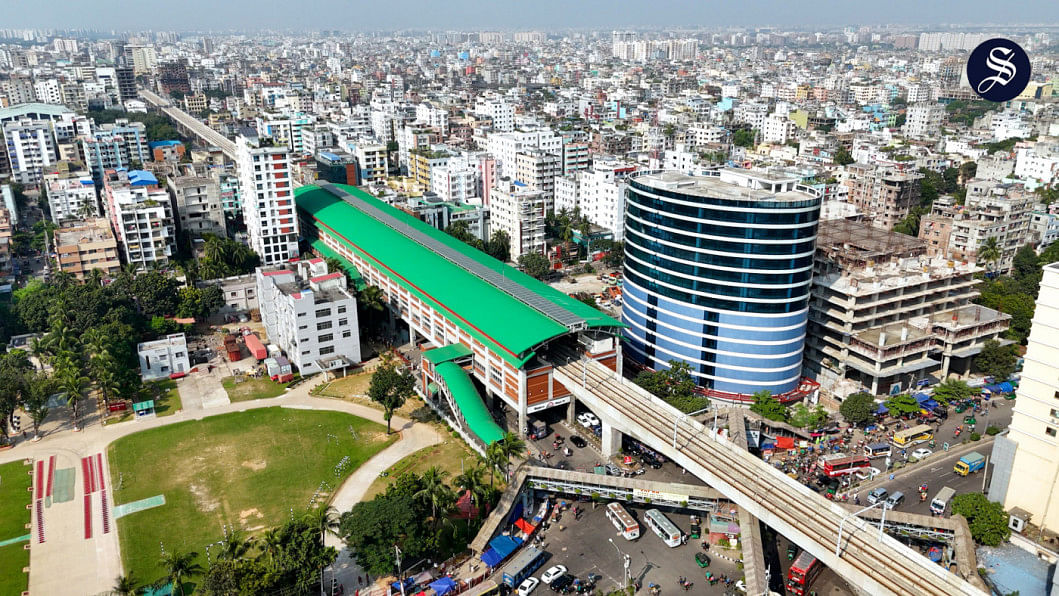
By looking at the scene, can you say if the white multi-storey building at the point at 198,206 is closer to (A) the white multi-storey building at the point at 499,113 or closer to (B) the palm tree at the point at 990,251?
(A) the white multi-storey building at the point at 499,113

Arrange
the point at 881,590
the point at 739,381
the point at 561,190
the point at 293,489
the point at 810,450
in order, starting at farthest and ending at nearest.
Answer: the point at 561,190 < the point at 739,381 < the point at 810,450 < the point at 293,489 < the point at 881,590

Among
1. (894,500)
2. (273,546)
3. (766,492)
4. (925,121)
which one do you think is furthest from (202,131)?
(925,121)

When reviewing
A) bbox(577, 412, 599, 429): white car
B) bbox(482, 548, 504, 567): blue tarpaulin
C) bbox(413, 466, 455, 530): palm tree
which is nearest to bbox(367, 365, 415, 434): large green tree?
bbox(577, 412, 599, 429): white car

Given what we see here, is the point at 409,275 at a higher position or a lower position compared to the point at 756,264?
lower

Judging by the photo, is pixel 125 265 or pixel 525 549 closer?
pixel 525 549

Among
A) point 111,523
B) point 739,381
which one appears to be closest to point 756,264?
point 739,381

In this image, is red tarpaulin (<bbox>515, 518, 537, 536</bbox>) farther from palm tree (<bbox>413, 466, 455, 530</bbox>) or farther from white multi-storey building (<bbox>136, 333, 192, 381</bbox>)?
white multi-storey building (<bbox>136, 333, 192, 381</bbox>)

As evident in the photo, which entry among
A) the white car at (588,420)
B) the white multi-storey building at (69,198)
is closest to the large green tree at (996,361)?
the white car at (588,420)

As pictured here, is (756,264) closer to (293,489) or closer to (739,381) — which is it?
(739,381)
